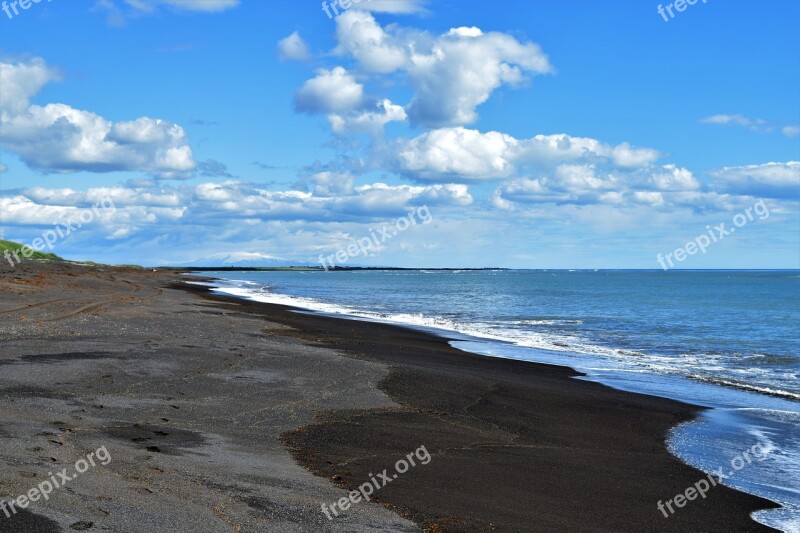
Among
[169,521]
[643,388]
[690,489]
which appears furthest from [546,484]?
[643,388]

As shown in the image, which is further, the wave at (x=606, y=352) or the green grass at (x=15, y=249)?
the green grass at (x=15, y=249)

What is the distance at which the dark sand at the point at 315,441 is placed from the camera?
9.13 metres

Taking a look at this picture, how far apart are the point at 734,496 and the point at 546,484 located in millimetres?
3147

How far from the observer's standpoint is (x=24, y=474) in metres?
9.13

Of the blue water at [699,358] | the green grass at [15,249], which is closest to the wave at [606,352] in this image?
the blue water at [699,358]

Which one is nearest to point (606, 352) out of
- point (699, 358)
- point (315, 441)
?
point (699, 358)

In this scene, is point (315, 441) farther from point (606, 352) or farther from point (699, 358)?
point (699, 358)

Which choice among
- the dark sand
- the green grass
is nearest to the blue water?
the dark sand

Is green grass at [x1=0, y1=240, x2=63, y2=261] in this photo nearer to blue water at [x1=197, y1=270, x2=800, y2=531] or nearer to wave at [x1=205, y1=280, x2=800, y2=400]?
blue water at [x1=197, y1=270, x2=800, y2=531]

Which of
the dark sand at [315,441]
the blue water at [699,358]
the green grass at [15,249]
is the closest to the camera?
the dark sand at [315,441]

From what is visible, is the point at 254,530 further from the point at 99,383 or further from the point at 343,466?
the point at 99,383

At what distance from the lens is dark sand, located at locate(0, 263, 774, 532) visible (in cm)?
913

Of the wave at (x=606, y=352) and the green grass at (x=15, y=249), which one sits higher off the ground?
the green grass at (x=15, y=249)

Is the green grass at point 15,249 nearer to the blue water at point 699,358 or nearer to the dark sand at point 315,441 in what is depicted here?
the blue water at point 699,358
